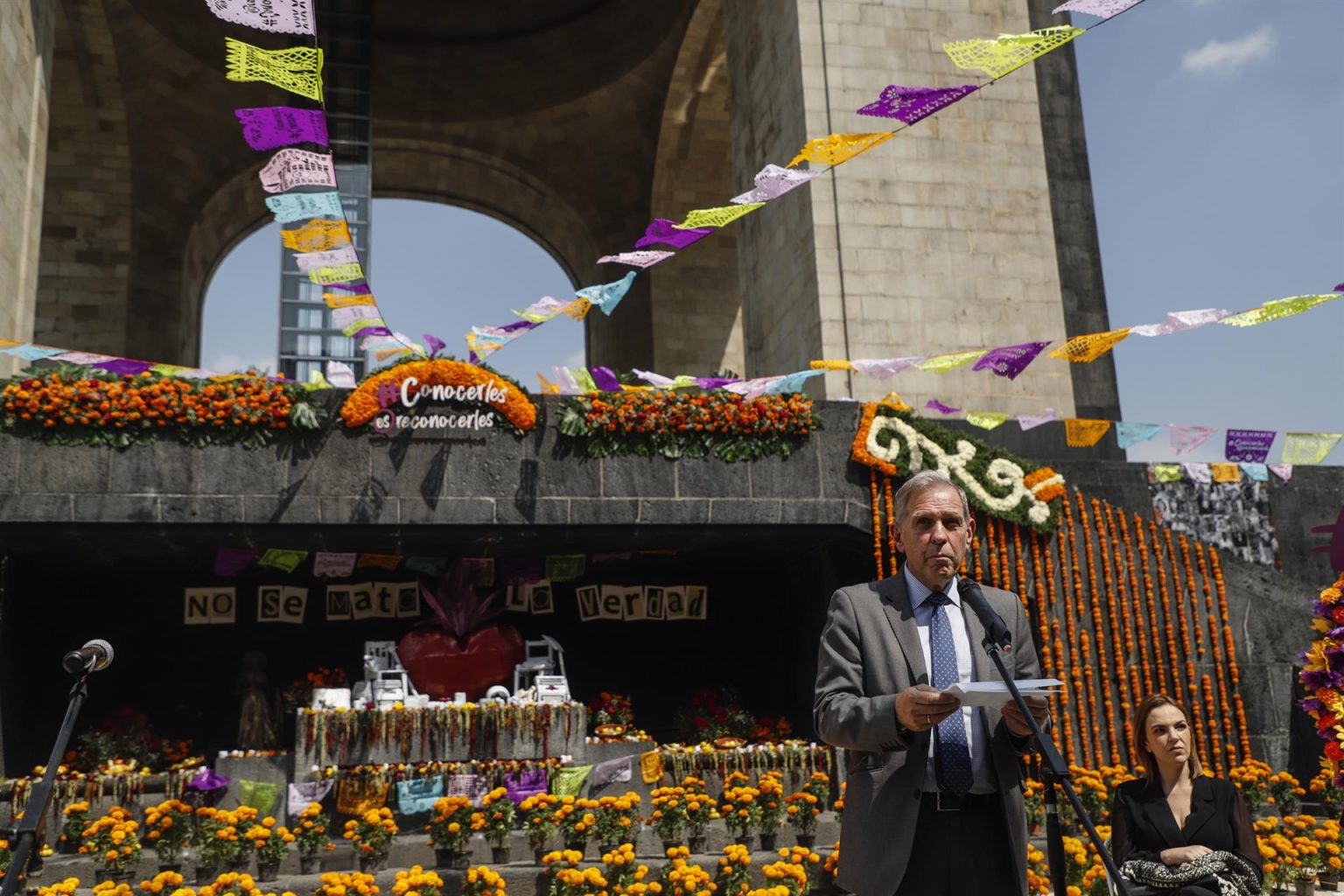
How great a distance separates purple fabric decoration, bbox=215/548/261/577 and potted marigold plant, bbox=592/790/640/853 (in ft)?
20.9

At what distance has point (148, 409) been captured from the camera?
37.9 ft

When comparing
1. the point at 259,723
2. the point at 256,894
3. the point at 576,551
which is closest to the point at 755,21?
the point at 576,551

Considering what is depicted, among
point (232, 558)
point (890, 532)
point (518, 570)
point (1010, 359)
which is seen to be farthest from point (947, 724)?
point (232, 558)

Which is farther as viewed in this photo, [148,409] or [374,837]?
[148,409]

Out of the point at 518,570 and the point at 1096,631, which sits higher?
the point at 518,570

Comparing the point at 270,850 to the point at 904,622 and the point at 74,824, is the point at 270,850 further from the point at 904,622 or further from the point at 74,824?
the point at 904,622

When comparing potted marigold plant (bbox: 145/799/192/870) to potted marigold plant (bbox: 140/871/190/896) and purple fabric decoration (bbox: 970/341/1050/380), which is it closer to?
potted marigold plant (bbox: 140/871/190/896)

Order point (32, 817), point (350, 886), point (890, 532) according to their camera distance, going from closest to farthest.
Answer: point (32, 817) < point (350, 886) < point (890, 532)

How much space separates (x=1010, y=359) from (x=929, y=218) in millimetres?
3747

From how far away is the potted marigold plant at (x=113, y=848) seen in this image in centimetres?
868

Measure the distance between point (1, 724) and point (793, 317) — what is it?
10689mm

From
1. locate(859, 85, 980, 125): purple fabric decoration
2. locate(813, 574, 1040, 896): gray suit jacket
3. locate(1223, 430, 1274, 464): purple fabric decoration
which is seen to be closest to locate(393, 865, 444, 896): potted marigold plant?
locate(813, 574, 1040, 896): gray suit jacket

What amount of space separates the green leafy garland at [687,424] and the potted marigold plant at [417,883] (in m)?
5.71

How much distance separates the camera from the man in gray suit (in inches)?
137
